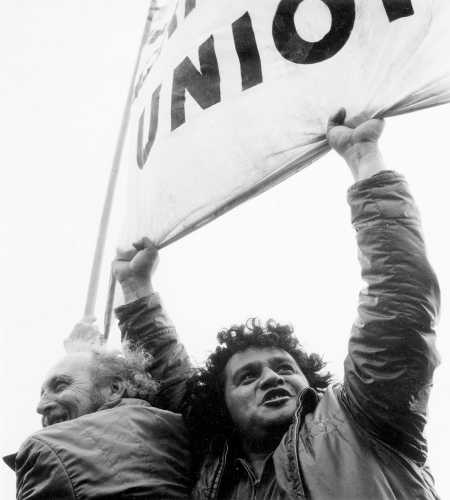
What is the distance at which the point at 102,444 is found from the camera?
6.77ft

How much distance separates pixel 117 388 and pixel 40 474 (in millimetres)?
942

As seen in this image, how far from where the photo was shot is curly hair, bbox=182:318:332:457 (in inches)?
102

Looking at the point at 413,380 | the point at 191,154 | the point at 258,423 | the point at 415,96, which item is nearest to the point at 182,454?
the point at 258,423

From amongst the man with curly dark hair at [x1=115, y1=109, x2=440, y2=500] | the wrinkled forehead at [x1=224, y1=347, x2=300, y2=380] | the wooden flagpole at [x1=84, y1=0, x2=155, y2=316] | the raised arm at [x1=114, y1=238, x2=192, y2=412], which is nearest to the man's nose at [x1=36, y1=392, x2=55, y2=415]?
the raised arm at [x1=114, y1=238, x2=192, y2=412]

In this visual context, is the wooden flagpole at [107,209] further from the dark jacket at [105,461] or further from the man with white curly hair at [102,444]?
the dark jacket at [105,461]

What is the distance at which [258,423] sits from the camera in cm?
238

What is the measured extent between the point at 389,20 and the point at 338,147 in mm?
480

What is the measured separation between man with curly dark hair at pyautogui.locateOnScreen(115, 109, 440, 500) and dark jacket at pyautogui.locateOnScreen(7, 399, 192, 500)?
15 centimetres

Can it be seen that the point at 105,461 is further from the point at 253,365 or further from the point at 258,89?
the point at 258,89

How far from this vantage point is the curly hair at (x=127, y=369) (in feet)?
9.23

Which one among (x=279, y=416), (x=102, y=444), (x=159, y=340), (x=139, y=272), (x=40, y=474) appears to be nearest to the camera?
(x=40, y=474)

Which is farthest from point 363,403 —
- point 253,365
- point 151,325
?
point 151,325

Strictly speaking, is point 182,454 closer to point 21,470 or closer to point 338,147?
point 21,470

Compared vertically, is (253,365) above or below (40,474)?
above
